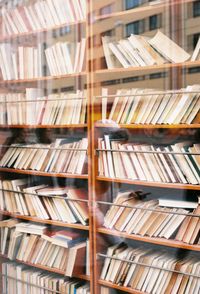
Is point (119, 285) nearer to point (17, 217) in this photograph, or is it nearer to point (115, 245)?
point (115, 245)

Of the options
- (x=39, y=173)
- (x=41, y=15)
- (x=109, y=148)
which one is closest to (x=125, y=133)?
(x=109, y=148)

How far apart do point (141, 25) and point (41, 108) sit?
682 millimetres

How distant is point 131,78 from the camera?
1778 mm

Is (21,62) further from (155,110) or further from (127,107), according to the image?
(155,110)

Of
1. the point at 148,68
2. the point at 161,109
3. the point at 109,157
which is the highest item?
the point at 148,68

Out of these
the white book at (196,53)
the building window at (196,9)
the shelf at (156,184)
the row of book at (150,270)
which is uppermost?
the building window at (196,9)

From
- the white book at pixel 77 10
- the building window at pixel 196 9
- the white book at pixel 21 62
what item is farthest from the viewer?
the white book at pixel 21 62

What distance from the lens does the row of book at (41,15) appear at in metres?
1.94

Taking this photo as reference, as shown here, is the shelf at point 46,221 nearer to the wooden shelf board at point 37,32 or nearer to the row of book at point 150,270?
the row of book at point 150,270

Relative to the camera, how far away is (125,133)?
5.99 feet

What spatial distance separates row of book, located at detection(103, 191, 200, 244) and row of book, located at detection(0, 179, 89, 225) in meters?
0.17

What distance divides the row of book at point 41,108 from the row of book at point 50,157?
12 centimetres

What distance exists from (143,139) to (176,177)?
0.23 meters

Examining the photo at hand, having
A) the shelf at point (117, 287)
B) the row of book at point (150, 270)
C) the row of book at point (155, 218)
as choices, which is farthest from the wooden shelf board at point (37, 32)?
the shelf at point (117, 287)
